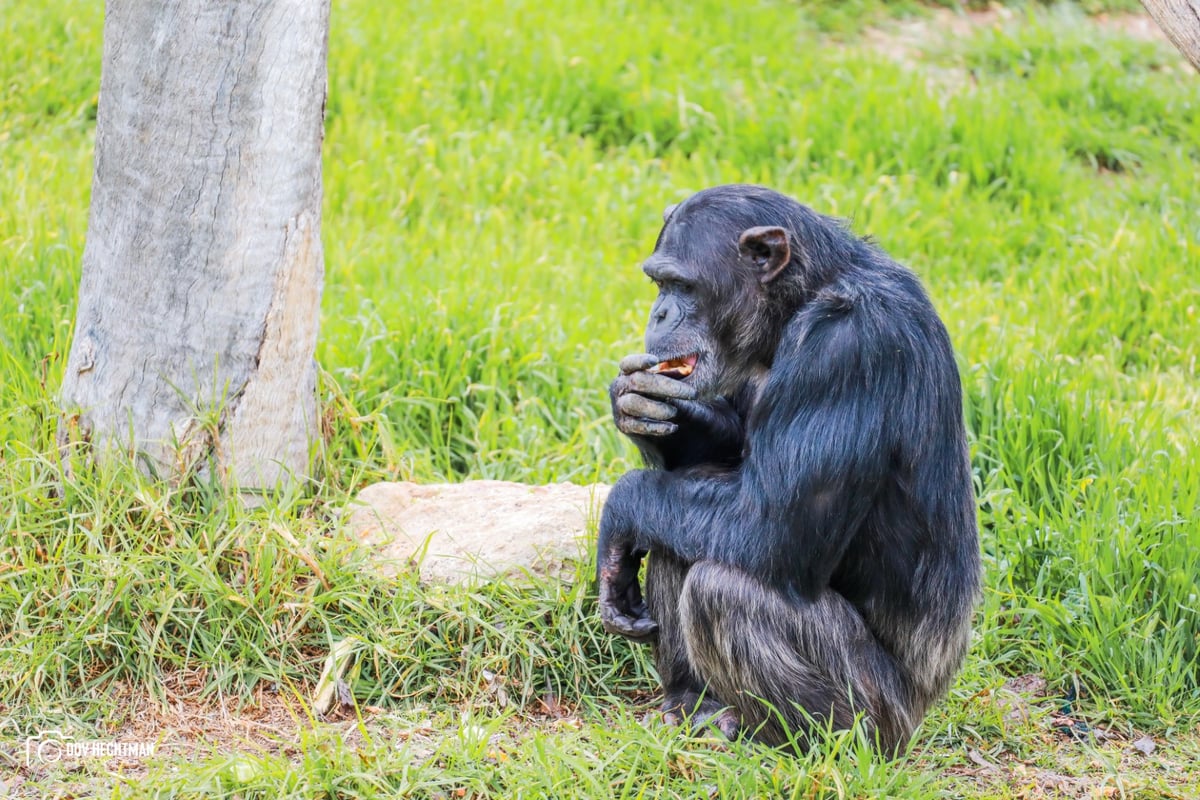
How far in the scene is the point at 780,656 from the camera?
3.57 m

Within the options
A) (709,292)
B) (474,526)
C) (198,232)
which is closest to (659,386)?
(709,292)

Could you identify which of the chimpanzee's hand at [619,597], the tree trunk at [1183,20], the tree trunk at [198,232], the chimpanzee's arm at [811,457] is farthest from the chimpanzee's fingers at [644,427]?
the tree trunk at [1183,20]

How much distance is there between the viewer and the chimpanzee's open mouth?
3.87m

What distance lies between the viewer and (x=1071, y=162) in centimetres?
851

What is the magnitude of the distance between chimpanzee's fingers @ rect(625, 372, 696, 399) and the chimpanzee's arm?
0.81ft

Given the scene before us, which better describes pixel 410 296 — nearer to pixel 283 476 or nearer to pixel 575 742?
pixel 283 476

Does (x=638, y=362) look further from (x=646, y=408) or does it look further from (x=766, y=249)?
(x=766, y=249)

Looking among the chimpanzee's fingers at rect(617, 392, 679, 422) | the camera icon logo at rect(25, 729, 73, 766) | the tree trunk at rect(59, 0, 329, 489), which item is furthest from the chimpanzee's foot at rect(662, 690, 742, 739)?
the camera icon logo at rect(25, 729, 73, 766)

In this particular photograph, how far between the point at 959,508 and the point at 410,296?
288 cm

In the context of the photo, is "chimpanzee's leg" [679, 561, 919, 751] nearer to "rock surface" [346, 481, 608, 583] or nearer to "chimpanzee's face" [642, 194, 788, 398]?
"chimpanzee's face" [642, 194, 788, 398]

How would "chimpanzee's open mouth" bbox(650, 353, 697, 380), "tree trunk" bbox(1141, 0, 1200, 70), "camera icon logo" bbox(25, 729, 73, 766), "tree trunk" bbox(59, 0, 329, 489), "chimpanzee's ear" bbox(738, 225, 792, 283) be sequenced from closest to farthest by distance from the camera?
1. "tree trunk" bbox(1141, 0, 1200, 70)
2. "camera icon logo" bbox(25, 729, 73, 766)
3. "chimpanzee's ear" bbox(738, 225, 792, 283)
4. "chimpanzee's open mouth" bbox(650, 353, 697, 380)
5. "tree trunk" bbox(59, 0, 329, 489)

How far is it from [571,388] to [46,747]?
2699mm

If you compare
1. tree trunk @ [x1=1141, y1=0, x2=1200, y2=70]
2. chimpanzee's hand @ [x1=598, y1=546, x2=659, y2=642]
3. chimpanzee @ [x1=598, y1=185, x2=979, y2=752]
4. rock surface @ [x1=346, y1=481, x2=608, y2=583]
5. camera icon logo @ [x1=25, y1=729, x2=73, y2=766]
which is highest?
tree trunk @ [x1=1141, y1=0, x2=1200, y2=70]
